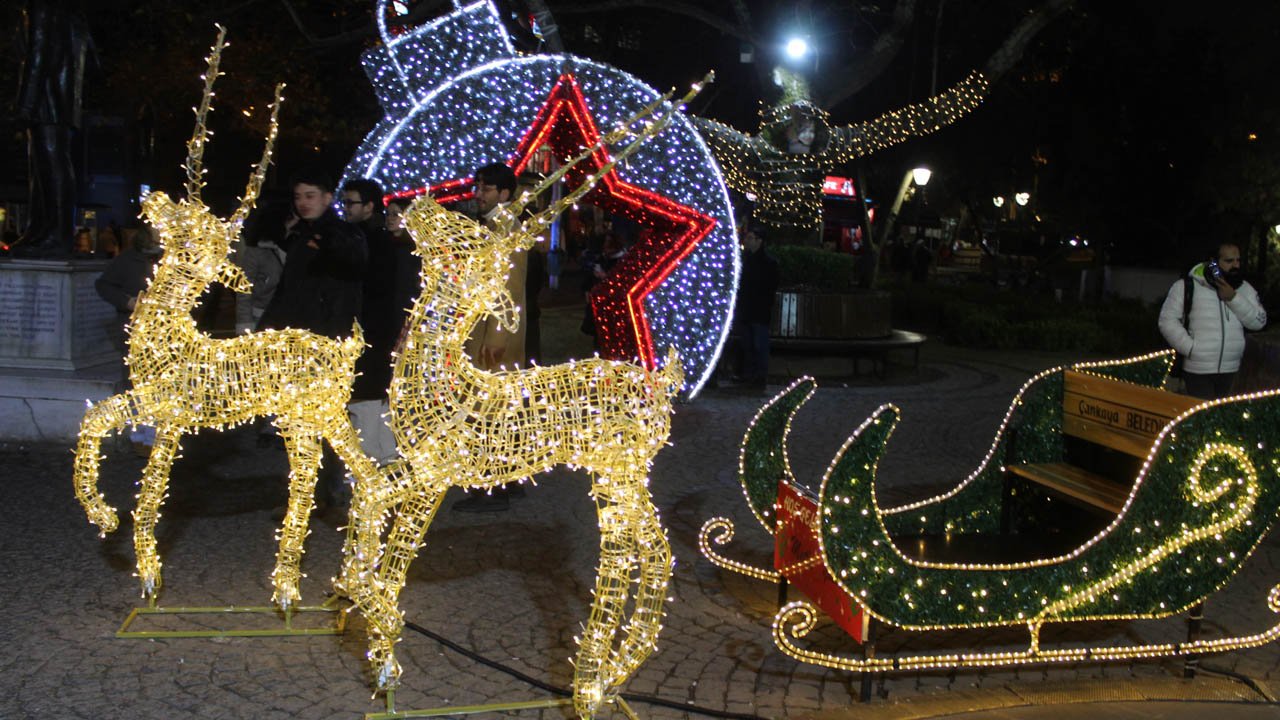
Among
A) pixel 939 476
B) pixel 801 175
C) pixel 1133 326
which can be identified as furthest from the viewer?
pixel 1133 326

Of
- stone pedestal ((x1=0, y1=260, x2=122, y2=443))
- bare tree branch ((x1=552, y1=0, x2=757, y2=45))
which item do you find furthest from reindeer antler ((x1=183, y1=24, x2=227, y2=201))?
bare tree branch ((x1=552, y1=0, x2=757, y2=45))

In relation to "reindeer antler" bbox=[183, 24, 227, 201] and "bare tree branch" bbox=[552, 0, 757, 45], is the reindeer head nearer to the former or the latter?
"reindeer antler" bbox=[183, 24, 227, 201]

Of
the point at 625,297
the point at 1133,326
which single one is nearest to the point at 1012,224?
the point at 1133,326

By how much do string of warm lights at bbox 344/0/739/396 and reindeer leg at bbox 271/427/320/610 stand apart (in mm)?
4509

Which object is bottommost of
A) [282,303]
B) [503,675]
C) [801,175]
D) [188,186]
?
[503,675]

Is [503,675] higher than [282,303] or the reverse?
the reverse

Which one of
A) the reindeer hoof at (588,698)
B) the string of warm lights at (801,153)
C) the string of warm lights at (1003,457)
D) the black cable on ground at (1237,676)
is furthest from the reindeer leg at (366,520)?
the string of warm lights at (801,153)

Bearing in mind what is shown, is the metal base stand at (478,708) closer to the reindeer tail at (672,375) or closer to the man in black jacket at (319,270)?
the reindeer tail at (672,375)

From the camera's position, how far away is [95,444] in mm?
4941

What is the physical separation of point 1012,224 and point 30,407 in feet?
180

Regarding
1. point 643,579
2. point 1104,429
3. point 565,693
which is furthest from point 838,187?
point 643,579

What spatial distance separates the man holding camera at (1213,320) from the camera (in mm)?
7848

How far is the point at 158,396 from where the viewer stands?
15.7ft

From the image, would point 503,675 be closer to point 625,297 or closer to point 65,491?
point 65,491
